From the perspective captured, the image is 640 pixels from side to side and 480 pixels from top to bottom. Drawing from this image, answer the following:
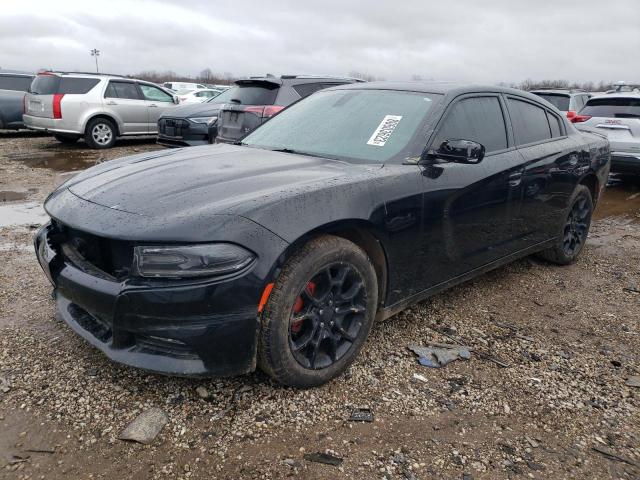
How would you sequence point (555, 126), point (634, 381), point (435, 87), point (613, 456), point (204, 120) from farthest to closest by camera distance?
point (204, 120)
point (555, 126)
point (435, 87)
point (634, 381)
point (613, 456)

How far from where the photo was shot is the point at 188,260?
86.0 inches

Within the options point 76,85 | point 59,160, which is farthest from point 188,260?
point 76,85

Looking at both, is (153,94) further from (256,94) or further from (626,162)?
(626,162)

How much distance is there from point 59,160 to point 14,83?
217 inches

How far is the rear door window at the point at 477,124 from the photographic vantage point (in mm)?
3293

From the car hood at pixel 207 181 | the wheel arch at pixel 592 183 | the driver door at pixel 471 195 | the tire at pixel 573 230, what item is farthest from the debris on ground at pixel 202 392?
the wheel arch at pixel 592 183

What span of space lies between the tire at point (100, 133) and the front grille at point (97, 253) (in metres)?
9.67

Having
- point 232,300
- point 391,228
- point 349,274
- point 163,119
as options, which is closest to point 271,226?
point 232,300

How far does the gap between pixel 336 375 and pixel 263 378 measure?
39cm

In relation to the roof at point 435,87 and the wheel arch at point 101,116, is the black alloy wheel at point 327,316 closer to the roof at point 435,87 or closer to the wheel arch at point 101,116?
the roof at point 435,87

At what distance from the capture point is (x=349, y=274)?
2676 mm

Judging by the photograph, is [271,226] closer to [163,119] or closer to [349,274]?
[349,274]

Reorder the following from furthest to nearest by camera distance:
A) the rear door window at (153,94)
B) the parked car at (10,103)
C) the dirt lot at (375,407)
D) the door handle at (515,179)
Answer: the parked car at (10,103), the rear door window at (153,94), the door handle at (515,179), the dirt lot at (375,407)

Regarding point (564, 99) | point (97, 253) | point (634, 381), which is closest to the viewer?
point (97, 253)
